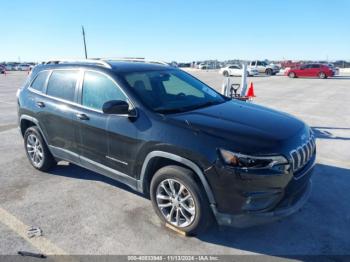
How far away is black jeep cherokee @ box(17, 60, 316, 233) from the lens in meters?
3.07

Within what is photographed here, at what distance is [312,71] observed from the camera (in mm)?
32875

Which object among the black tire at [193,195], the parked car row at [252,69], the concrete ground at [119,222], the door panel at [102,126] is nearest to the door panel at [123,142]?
the door panel at [102,126]

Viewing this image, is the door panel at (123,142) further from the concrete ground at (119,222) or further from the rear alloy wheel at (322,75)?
the rear alloy wheel at (322,75)

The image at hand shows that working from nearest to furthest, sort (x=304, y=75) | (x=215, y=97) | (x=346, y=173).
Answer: (x=215, y=97), (x=346, y=173), (x=304, y=75)

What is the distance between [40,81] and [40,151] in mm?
1147

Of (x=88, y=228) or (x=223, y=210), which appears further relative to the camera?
(x=88, y=228)

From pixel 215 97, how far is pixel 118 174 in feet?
5.87

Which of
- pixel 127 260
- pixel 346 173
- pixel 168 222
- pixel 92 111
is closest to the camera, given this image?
pixel 127 260

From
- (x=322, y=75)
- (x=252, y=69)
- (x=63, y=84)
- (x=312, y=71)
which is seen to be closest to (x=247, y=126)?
(x=63, y=84)

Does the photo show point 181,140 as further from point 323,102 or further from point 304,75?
point 304,75

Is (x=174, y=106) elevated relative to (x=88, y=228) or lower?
elevated

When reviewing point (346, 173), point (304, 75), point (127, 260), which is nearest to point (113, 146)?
point (127, 260)

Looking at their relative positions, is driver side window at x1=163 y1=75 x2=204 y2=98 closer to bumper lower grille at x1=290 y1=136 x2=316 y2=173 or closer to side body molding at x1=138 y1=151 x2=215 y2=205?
side body molding at x1=138 y1=151 x2=215 y2=205

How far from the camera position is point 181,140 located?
326 cm
